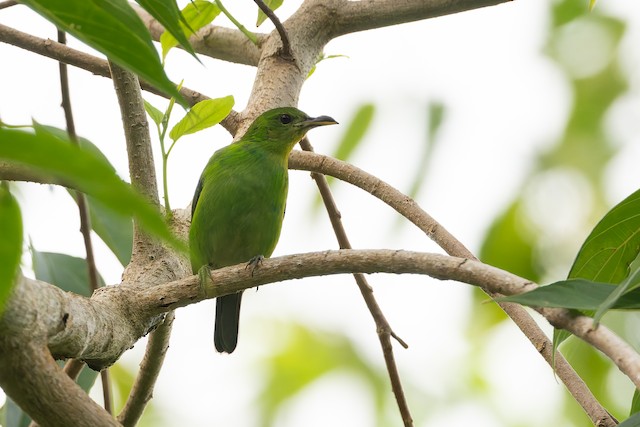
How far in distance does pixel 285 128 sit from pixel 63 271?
165 cm

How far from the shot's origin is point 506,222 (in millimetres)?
4398

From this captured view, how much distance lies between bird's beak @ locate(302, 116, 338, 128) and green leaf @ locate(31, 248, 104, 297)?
1.71 m

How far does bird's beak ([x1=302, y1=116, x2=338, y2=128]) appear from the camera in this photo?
4.91 metres

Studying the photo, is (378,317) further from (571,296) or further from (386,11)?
(571,296)

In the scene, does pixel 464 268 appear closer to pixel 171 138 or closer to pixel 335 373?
pixel 171 138

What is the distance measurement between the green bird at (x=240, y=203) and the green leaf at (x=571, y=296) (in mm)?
2727

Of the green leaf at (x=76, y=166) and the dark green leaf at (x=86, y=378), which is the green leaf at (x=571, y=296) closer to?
the green leaf at (x=76, y=166)

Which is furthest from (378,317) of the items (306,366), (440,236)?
(306,366)

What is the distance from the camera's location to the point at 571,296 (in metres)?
1.59

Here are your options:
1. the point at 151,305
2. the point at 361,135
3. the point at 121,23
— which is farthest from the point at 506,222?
the point at 121,23

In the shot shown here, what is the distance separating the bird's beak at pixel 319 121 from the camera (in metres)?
4.91

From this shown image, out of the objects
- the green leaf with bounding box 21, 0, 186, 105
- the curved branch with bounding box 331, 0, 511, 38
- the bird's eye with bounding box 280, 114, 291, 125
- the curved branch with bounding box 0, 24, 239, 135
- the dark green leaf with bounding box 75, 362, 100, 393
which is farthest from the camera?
the bird's eye with bounding box 280, 114, 291, 125

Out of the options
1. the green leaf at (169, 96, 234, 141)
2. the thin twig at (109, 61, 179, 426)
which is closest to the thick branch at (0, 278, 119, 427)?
the thin twig at (109, 61, 179, 426)

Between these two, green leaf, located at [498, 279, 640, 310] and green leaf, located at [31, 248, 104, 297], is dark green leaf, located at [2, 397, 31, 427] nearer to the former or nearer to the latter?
green leaf, located at [31, 248, 104, 297]
